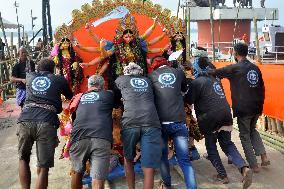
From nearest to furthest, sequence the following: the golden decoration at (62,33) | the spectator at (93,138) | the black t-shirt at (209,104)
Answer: the spectator at (93,138) → the black t-shirt at (209,104) → the golden decoration at (62,33)

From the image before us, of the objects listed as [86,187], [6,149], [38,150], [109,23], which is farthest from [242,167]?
[6,149]

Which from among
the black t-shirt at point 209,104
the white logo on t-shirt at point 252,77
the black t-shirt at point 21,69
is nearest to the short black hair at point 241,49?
the white logo on t-shirt at point 252,77

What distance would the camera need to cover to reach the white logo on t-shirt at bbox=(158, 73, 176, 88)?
5.39 meters

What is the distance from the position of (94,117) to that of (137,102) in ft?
2.04

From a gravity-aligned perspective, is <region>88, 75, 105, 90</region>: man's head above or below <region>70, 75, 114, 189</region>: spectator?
above

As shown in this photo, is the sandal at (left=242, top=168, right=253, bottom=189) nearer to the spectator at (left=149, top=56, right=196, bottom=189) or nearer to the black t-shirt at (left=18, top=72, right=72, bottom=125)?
the spectator at (left=149, top=56, right=196, bottom=189)

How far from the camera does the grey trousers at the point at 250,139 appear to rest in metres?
6.45

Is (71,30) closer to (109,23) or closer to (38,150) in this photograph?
(109,23)

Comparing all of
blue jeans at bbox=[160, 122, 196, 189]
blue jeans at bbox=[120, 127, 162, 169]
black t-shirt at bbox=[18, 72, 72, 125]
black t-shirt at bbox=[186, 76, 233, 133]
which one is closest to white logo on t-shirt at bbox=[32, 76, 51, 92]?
black t-shirt at bbox=[18, 72, 72, 125]

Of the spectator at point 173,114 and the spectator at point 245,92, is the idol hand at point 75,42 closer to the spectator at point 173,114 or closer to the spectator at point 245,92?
the spectator at point 173,114

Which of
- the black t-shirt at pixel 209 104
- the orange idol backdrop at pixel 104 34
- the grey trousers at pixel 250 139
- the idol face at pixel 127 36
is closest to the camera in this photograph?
the black t-shirt at pixel 209 104

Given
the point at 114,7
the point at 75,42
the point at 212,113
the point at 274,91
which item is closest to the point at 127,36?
the point at 114,7

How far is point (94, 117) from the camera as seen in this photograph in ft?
15.9

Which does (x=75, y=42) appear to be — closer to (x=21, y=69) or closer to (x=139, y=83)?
(x=139, y=83)
